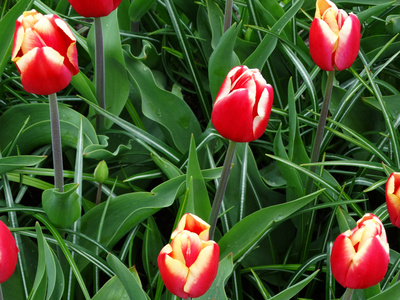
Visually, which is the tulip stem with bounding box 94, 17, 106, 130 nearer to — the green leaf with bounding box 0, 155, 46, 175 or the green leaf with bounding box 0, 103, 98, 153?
the green leaf with bounding box 0, 103, 98, 153

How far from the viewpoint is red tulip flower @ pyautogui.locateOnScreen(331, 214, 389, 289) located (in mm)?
687

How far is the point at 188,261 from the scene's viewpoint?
2.16 ft

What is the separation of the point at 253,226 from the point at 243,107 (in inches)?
10.7

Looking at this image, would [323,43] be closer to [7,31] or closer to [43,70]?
[43,70]

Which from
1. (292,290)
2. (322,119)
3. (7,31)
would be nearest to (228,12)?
(322,119)

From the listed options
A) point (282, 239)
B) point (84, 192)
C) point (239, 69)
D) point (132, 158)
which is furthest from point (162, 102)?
point (239, 69)

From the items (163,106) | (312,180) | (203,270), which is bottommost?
(312,180)

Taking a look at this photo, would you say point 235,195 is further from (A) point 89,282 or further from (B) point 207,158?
(A) point 89,282

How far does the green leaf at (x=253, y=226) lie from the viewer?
0.97 meters

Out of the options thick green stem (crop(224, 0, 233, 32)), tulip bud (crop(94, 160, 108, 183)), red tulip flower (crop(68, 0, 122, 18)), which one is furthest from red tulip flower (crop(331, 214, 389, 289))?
thick green stem (crop(224, 0, 233, 32))

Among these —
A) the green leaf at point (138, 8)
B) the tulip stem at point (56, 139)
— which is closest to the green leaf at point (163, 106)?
the green leaf at point (138, 8)

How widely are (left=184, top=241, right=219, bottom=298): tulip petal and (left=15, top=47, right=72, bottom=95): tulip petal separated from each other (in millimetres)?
340

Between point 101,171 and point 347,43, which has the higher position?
point 347,43

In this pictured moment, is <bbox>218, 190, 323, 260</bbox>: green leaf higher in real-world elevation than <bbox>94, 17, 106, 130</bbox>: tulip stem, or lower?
lower
